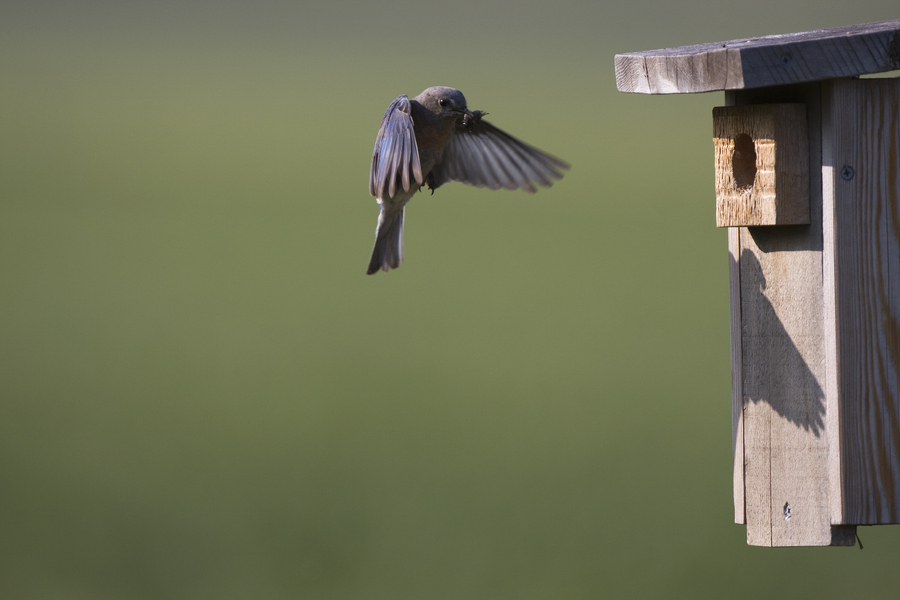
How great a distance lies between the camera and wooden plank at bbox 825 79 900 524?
7.72 ft

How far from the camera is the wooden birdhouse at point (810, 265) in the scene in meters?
2.34

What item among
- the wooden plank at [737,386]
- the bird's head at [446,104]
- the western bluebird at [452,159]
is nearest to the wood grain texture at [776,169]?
the wooden plank at [737,386]

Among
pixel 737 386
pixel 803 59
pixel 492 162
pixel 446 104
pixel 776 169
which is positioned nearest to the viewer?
pixel 803 59

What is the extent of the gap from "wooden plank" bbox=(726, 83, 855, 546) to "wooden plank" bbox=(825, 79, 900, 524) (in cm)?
7

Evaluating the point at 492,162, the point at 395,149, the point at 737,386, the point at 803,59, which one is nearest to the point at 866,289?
the point at 737,386

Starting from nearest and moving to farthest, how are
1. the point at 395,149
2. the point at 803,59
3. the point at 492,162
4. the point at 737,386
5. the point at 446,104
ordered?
the point at 803,59 → the point at 737,386 → the point at 395,149 → the point at 446,104 → the point at 492,162

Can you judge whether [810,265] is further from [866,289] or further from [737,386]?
[737,386]

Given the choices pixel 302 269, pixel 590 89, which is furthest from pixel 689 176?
pixel 302 269

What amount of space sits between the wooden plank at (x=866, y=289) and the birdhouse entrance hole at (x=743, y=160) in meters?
0.22

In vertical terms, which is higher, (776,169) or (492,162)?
(492,162)

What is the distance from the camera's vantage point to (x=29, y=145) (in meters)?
11.3

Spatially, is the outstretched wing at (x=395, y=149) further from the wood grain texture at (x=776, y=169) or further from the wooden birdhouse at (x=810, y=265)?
the wood grain texture at (x=776, y=169)

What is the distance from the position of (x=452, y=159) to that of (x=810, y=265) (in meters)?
1.46

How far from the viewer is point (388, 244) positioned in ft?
12.0
